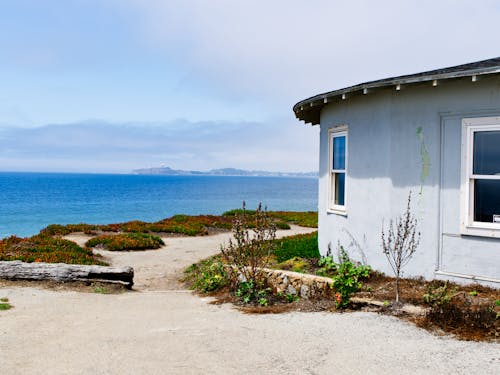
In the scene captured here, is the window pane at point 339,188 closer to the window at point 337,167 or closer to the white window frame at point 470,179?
the window at point 337,167

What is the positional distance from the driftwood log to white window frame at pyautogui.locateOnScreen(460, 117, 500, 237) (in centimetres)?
671

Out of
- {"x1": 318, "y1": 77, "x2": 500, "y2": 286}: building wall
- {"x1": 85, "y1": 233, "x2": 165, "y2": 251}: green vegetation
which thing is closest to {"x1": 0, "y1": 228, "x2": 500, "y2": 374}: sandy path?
{"x1": 318, "y1": 77, "x2": 500, "y2": 286}: building wall

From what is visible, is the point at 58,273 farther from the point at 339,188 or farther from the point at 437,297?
the point at 437,297

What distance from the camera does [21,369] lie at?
4410mm

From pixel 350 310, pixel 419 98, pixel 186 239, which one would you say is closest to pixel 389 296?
pixel 350 310

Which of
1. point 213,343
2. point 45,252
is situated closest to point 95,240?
point 45,252

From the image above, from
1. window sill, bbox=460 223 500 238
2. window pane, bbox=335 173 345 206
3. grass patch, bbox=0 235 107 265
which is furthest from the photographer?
grass patch, bbox=0 235 107 265

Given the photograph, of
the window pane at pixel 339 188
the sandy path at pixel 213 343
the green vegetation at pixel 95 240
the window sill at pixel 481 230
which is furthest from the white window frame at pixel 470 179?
the green vegetation at pixel 95 240

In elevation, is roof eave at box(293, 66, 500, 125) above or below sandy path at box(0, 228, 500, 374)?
above

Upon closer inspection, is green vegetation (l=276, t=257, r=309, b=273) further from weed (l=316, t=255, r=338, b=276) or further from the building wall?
the building wall

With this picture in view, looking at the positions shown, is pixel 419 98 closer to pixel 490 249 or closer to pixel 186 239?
pixel 490 249

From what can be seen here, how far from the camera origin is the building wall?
7.03 metres

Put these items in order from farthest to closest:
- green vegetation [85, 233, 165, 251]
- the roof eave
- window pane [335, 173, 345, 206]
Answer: green vegetation [85, 233, 165, 251], window pane [335, 173, 345, 206], the roof eave

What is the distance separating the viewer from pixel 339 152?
9.56 metres
